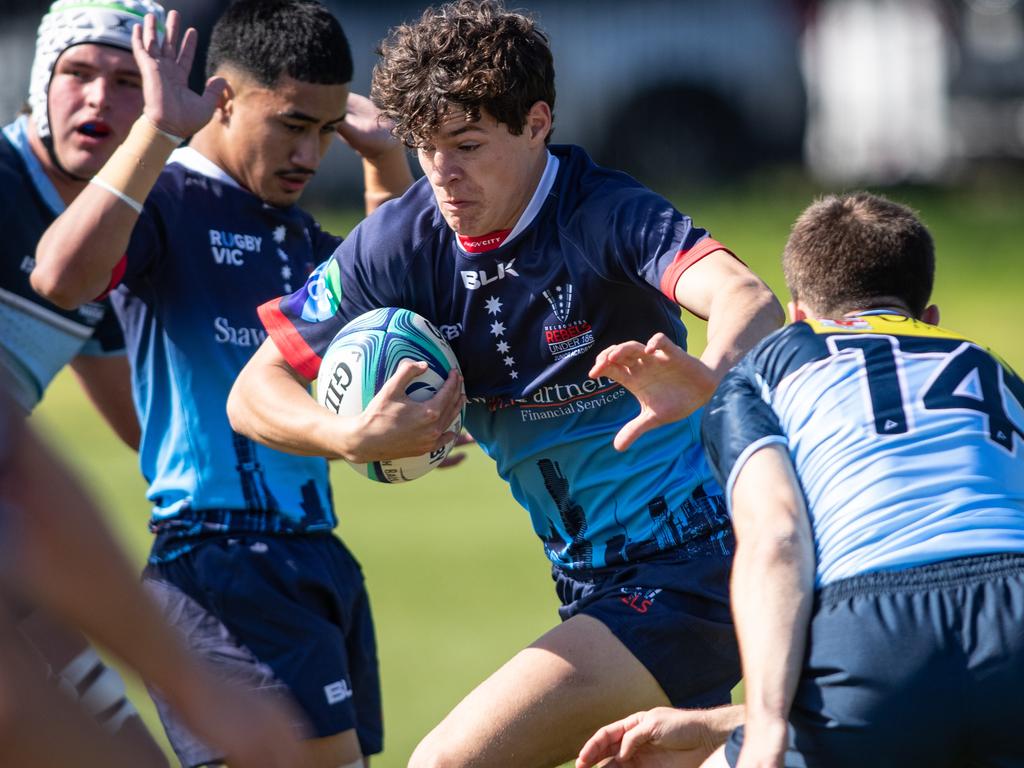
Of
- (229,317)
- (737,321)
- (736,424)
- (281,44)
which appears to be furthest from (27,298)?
(736,424)

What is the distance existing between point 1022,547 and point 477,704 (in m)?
1.53

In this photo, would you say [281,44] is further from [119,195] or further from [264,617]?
[264,617]

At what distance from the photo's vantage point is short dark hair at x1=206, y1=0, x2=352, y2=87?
523 centimetres

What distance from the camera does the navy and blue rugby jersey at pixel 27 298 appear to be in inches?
206

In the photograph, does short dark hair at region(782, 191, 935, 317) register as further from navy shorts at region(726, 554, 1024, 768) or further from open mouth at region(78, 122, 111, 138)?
open mouth at region(78, 122, 111, 138)

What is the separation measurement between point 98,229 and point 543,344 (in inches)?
54.6

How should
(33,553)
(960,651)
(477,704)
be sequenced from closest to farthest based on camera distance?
(33,553)
(960,651)
(477,704)

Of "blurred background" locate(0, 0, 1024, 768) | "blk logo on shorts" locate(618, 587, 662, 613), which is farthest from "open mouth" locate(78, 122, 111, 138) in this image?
"blurred background" locate(0, 0, 1024, 768)

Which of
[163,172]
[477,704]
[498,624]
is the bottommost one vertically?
[498,624]

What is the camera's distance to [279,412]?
4.38 metres

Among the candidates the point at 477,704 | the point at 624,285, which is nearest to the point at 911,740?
the point at 477,704

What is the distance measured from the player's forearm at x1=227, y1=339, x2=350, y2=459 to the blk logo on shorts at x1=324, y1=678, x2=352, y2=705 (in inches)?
32.6

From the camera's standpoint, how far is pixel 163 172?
5.26m

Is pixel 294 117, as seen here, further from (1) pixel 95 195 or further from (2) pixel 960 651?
(2) pixel 960 651
